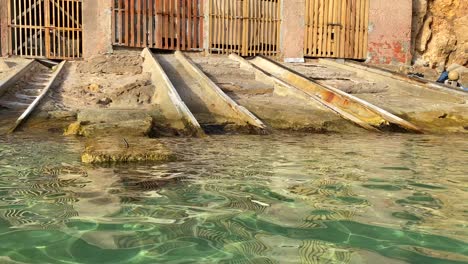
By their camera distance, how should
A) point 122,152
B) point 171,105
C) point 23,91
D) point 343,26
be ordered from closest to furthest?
Result: point 122,152 → point 171,105 → point 23,91 → point 343,26

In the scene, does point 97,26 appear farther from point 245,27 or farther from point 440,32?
point 440,32

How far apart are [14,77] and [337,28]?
966cm

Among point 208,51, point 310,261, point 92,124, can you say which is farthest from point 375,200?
point 208,51

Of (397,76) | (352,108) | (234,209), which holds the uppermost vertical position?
(397,76)

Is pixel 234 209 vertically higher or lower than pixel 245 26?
lower

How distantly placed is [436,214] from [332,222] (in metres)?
0.79

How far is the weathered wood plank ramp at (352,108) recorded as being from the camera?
7770 millimetres

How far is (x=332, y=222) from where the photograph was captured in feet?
8.97

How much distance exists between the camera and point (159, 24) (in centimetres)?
1215

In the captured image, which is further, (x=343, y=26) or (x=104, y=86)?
(x=343, y=26)

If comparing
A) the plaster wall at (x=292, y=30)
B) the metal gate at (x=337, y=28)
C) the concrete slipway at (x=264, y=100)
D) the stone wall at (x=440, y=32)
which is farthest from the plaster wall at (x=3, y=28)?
the stone wall at (x=440, y=32)

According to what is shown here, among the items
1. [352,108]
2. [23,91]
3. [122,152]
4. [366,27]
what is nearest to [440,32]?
[366,27]

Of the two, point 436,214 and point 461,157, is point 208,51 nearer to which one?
point 461,157

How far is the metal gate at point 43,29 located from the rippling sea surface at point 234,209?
26.0 ft
